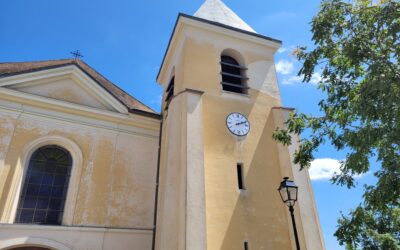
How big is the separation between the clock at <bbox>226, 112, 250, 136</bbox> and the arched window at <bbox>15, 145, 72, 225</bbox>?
17.5 feet

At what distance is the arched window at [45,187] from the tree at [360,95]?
7085 mm

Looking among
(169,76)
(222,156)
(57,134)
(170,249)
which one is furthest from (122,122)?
(170,249)

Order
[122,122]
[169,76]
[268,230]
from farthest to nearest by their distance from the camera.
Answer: [169,76] < [122,122] < [268,230]

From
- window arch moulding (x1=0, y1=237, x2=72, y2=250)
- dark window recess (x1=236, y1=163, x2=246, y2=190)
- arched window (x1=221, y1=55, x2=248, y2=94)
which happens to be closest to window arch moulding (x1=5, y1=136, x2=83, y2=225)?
window arch moulding (x1=0, y1=237, x2=72, y2=250)

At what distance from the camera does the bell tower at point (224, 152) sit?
26.1 feet

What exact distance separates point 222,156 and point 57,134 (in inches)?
214

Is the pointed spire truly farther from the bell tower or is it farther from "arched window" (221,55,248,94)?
"arched window" (221,55,248,94)

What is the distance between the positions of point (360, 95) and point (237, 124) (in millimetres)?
4978

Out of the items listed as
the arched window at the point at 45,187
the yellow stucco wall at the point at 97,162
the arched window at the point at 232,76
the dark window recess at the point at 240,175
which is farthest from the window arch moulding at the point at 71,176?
the arched window at the point at 232,76

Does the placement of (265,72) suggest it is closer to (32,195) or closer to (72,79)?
(72,79)

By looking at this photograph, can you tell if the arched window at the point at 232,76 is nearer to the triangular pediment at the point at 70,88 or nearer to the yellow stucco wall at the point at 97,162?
the yellow stucco wall at the point at 97,162

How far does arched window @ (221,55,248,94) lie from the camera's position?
37.4ft

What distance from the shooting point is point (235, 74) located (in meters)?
12.0

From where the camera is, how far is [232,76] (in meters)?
11.5
